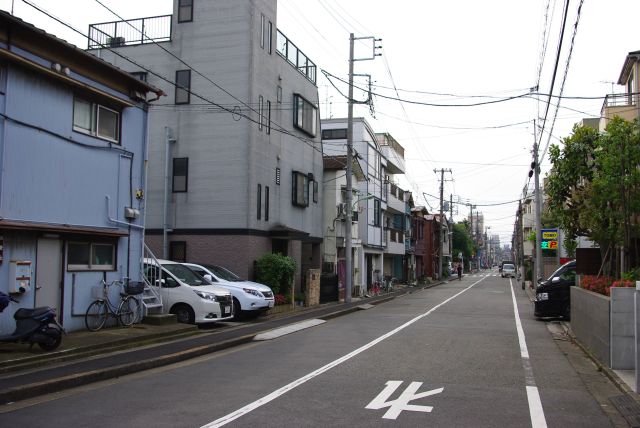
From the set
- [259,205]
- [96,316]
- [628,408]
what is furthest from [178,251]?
[628,408]

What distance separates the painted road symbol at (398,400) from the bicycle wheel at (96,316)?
7201mm

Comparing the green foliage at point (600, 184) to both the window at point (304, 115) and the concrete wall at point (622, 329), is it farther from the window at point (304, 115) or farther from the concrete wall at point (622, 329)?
the window at point (304, 115)

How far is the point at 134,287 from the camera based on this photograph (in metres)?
13.3

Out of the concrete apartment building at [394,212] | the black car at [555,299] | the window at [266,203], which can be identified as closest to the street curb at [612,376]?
the black car at [555,299]

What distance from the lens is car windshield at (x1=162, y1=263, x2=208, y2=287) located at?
53.2 feet

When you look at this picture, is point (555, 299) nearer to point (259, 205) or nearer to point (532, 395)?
point (259, 205)

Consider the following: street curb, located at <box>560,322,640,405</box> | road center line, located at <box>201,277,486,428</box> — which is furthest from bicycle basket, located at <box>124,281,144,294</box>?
street curb, located at <box>560,322,640,405</box>

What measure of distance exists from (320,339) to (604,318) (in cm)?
650

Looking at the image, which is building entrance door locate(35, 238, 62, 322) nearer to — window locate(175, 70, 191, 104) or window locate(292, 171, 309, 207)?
window locate(175, 70, 191, 104)

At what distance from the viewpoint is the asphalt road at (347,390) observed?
6.57 meters

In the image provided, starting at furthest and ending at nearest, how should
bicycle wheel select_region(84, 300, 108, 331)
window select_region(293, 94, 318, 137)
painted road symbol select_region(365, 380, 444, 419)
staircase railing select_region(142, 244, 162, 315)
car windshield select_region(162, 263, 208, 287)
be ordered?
1. window select_region(293, 94, 318, 137)
2. car windshield select_region(162, 263, 208, 287)
3. staircase railing select_region(142, 244, 162, 315)
4. bicycle wheel select_region(84, 300, 108, 331)
5. painted road symbol select_region(365, 380, 444, 419)

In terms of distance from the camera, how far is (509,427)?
6289 mm

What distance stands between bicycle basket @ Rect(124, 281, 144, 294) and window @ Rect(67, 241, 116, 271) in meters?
0.64

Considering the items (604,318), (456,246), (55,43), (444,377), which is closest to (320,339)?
(444,377)
